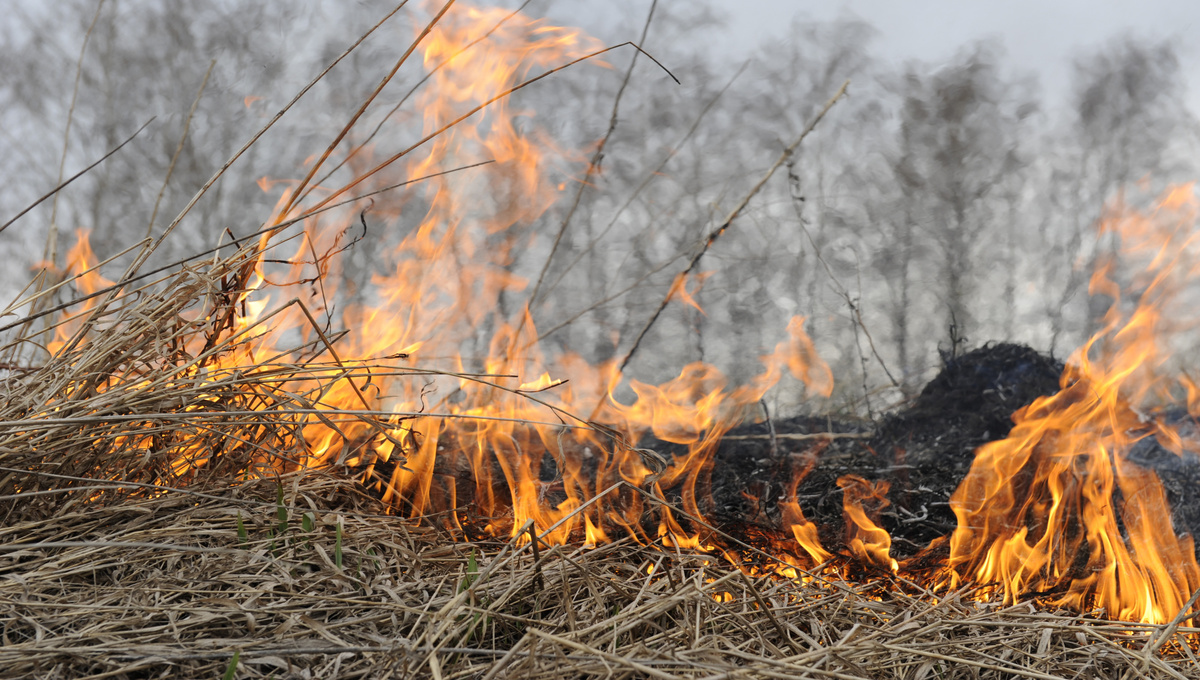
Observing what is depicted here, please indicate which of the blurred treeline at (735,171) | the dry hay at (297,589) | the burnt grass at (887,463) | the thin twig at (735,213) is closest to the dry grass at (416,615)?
the dry hay at (297,589)

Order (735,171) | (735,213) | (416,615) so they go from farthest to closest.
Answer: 1. (735,171)
2. (735,213)
3. (416,615)

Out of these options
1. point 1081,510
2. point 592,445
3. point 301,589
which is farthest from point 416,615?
point 1081,510

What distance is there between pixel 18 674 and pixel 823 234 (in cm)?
866

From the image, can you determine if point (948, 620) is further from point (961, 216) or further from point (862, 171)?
point (961, 216)

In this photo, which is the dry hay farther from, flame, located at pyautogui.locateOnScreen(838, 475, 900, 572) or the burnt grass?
the burnt grass

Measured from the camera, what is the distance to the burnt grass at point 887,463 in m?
1.95

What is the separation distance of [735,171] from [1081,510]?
6785 millimetres

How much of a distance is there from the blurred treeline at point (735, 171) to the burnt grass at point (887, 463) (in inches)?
158

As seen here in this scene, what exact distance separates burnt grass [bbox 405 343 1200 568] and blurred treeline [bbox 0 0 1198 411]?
401cm

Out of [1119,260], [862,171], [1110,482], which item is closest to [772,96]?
[862,171]

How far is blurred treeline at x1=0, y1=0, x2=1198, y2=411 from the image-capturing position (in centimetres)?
748

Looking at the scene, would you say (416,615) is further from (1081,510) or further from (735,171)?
(735,171)

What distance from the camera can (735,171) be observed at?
829 cm

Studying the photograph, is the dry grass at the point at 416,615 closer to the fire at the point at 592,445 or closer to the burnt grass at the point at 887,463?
the fire at the point at 592,445
